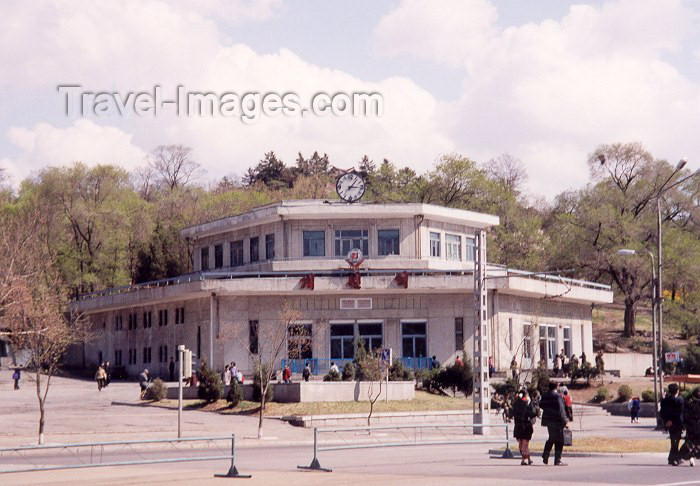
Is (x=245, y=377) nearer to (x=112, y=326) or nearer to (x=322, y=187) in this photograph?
(x=112, y=326)

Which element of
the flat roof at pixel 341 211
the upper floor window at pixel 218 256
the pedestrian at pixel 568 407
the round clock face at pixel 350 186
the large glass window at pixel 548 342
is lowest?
the pedestrian at pixel 568 407

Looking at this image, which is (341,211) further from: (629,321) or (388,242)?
(629,321)

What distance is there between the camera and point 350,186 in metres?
68.8

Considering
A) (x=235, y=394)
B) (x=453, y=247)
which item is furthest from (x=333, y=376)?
(x=453, y=247)

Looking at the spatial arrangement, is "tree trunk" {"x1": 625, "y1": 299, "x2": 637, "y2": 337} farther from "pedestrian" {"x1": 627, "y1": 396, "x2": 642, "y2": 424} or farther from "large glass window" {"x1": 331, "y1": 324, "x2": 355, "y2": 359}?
"pedestrian" {"x1": 627, "y1": 396, "x2": 642, "y2": 424}

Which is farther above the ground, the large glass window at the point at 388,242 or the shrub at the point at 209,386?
the large glass window at the point at 388,242

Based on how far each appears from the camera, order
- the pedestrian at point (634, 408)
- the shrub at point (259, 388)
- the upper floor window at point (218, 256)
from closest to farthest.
Result: the shrub at point (259, 388), the pedestrian at point (634, 408), the upper floor window at point (218, 256)

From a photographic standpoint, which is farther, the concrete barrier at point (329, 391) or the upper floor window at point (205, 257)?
the upper floor window at point (205, 257)

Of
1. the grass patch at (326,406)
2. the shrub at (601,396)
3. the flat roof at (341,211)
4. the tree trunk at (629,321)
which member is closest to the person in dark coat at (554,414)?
the grass patch at (326,406)

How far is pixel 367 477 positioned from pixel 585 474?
418 centimetres

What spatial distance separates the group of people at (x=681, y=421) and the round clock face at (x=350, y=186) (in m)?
46.0

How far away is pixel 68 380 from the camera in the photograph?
221ft

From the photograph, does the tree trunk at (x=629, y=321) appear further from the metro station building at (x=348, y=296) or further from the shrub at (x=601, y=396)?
the shrub at (x=601, y=396)

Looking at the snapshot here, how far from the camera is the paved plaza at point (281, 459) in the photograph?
2116 centimetres
